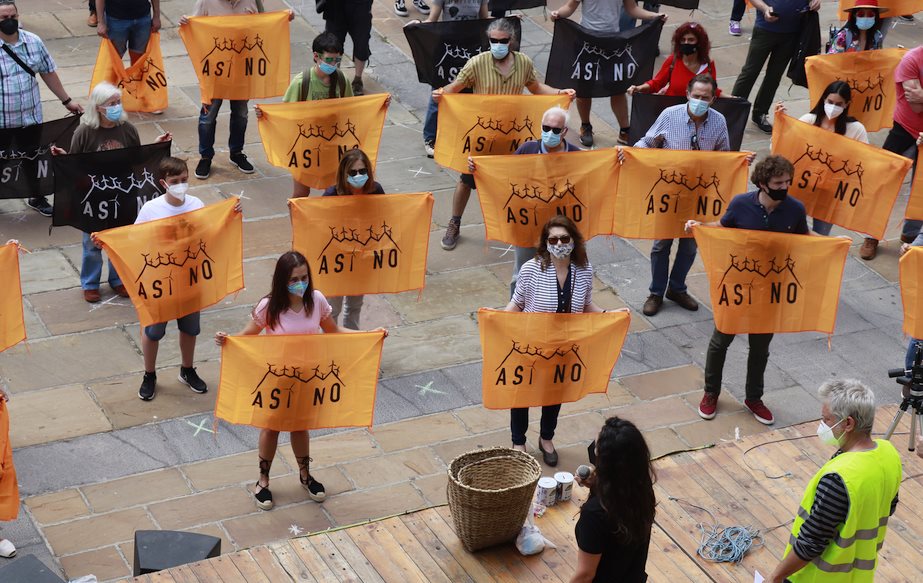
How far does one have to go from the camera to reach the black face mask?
1089cm

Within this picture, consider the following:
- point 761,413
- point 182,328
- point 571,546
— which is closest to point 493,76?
point 182,328

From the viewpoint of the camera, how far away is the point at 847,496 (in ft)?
19.8

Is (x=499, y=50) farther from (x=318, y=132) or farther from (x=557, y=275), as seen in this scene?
(x=557, y=275)

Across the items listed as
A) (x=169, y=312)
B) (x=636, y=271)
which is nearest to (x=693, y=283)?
(x=636, y=271)

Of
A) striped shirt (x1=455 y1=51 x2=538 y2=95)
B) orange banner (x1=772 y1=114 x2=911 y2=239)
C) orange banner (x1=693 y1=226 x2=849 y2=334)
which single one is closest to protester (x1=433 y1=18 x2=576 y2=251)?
striped shirt (x1=455 y1=51 x2=538 y2=95)

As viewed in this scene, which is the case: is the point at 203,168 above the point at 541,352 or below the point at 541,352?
below

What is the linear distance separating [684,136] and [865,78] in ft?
10.1

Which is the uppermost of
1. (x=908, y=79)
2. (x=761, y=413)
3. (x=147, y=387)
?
(x=908, y=79)

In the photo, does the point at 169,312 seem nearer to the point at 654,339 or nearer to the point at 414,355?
the point at 414,355

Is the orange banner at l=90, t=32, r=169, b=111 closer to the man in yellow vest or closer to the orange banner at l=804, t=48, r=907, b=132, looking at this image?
the orange banner at l=804, t=48, r=907, b=132

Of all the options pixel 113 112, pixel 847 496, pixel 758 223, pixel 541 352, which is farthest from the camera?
pixel 113 112

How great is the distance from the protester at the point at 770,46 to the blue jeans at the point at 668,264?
3.57 m

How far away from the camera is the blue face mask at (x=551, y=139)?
33.3 feet

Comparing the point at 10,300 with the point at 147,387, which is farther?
the point at 147,387
